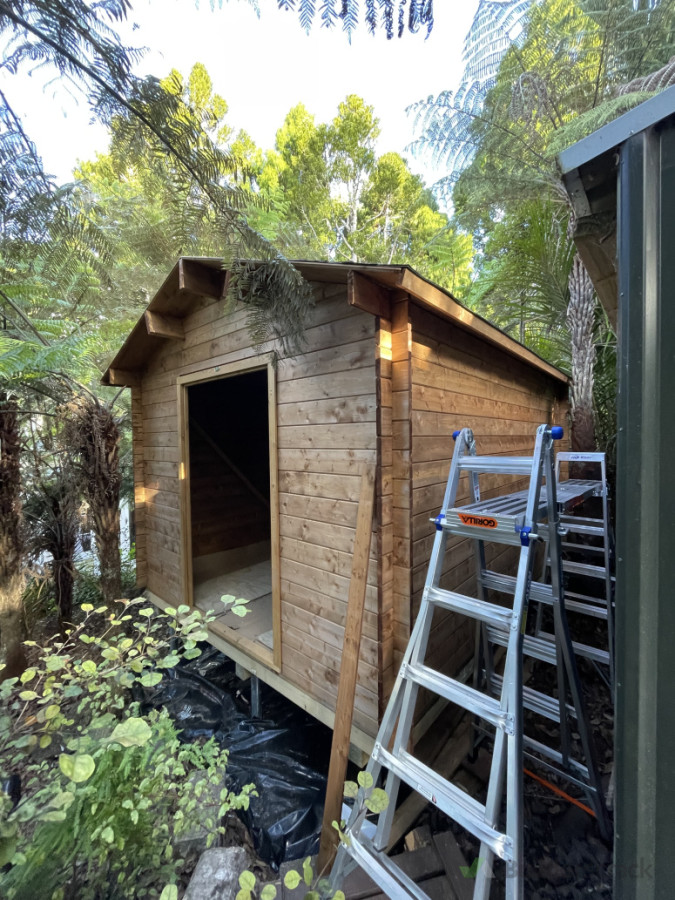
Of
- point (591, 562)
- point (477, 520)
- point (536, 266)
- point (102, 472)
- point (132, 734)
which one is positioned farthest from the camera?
point (536, 266)

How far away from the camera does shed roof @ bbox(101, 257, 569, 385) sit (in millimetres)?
1717

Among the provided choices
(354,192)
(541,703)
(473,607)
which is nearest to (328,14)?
(473,607)

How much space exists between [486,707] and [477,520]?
0.64 meters

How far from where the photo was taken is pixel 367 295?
1.79 m

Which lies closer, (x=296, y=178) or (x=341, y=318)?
(x=341, y=318)

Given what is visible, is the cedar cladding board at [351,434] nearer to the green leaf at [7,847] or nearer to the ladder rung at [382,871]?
the ladder rung at [382,871]

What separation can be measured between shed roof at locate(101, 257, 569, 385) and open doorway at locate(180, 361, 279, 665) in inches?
25.9

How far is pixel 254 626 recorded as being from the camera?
10.1ft

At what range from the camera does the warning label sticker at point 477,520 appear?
55.6 inches

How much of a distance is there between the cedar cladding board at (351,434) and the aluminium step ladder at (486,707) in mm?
407

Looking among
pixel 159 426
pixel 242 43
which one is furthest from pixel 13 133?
pixel 159 426

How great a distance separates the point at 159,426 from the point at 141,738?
3437 millimetres

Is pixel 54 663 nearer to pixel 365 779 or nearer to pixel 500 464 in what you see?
pixel 365 779

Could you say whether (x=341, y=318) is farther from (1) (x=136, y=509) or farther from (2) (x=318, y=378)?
Result: (1) (x=136, y=509)
